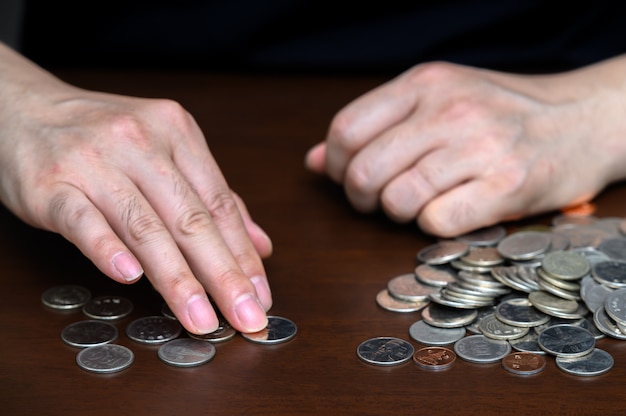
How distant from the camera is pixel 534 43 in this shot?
6.72 ft

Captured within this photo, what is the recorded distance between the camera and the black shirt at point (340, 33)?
6.41 ft

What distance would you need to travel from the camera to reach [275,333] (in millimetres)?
1081

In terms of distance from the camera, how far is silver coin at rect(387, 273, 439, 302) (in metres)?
1.16

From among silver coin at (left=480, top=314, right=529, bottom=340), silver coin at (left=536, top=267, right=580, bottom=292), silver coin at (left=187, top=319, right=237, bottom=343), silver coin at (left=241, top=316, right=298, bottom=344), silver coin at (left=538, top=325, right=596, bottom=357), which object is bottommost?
silver coin at (left=187, top=319, right=237, bottom=343)

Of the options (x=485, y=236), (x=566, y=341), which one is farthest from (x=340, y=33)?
(x=566, y=341)

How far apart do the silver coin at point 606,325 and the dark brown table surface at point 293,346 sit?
0.5 inches

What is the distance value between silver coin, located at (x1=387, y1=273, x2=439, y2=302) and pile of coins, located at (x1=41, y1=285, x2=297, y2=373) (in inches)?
5.9

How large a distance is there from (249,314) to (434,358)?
0.71ft

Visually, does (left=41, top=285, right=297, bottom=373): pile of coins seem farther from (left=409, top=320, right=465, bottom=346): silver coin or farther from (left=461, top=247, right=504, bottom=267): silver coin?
(left=461, top=247, right=504, bottom=267): silver coin

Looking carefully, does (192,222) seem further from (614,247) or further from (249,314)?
(614,247)

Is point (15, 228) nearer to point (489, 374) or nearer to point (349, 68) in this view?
point (489, 374)

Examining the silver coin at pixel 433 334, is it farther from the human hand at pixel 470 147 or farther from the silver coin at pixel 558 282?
the human hand at pixel 470 147

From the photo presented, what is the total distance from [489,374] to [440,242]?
35 cm

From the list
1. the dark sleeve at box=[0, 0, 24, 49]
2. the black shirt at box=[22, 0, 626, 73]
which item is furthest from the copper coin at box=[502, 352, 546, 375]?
the dark sleeve at box=[0, 0, 24, 49]
